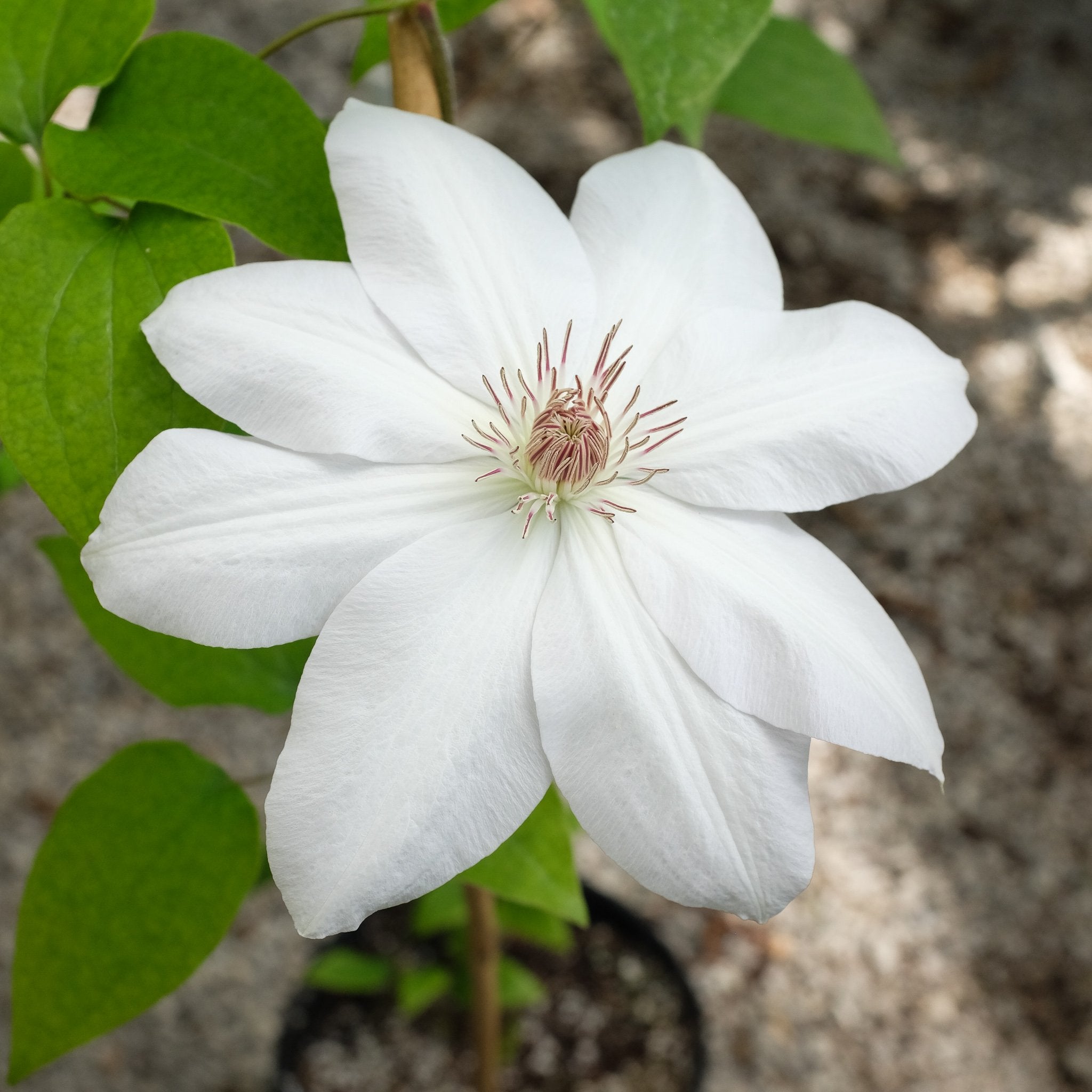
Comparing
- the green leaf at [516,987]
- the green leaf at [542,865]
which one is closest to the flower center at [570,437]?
the green leaf at [542,865]

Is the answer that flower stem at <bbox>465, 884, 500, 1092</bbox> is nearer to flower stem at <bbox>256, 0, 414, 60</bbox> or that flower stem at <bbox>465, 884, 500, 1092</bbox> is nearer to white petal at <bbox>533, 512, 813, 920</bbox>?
white petal at <bbox>533, 512, 813, 920</bbox>

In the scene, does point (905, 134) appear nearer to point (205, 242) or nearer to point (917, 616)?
point (917, 616)

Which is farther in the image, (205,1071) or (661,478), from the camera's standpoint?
(205,1071)

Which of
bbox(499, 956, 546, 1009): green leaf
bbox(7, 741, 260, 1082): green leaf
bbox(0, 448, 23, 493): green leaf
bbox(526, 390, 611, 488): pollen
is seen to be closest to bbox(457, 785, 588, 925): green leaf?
bbox(7, 741, 260, 1082): green leaf

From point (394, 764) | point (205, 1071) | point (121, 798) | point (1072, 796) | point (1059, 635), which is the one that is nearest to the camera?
point (394, 764)

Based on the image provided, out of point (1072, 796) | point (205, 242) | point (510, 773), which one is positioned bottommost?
point (1072, 796)

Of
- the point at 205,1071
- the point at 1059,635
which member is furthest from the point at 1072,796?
the point at 205,1071

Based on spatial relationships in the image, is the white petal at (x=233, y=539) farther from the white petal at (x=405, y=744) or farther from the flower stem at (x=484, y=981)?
the flower stem at (x=484, y=981)
